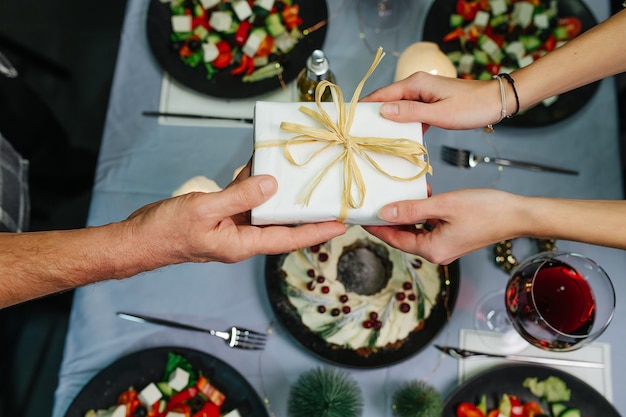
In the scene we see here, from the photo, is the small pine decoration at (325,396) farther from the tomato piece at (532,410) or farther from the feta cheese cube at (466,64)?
the feta cheese cube at (466,64)


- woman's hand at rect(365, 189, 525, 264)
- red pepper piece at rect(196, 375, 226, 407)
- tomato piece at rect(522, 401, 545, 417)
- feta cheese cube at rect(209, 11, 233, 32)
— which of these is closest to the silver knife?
tomato piece at rect(522, 401, 545, 417)

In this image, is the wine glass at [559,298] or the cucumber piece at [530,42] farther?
the cucumber piece at [530,42]

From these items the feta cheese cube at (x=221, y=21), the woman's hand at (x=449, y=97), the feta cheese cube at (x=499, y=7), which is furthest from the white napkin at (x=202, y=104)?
the feta cheese cube at (x=499, y=7)

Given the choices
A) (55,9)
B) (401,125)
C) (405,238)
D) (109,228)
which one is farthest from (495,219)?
(55,9)

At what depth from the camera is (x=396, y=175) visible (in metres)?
1.02

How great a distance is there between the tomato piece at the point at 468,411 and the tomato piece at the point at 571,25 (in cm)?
114

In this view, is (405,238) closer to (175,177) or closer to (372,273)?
(372,273)

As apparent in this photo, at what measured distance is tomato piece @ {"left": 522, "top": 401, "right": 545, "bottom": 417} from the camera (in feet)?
4.26

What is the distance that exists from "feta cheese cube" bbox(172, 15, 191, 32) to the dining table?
0.41 feet

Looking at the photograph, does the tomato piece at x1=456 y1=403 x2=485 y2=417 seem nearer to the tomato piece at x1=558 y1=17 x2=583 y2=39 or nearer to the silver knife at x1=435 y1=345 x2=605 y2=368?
the silver knife at x1=435 y1=345 x2=605 y2=368

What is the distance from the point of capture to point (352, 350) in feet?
4.39

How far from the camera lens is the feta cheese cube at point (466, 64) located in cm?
154

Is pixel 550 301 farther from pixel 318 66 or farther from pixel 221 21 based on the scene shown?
pixel 221 21

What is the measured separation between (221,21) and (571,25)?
3.58 feet
